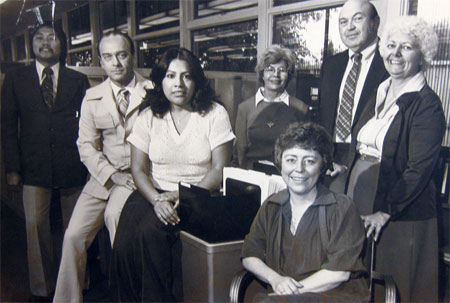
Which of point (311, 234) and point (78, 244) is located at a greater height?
point (311, 234)

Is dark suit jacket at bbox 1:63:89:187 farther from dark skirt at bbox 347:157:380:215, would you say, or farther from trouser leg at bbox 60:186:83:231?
dark skirt at bbox 347:157:380:215

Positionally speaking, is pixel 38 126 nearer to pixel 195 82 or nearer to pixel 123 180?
pixel 123 180

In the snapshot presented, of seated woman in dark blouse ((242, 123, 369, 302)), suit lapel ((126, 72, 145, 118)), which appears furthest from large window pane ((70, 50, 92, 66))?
seated woman in dark blouse ((242, 123, 369, 302))

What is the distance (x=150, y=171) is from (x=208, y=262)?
1.62ft

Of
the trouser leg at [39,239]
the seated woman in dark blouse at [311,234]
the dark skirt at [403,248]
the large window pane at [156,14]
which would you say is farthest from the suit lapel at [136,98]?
the dark skirt at [403,248]

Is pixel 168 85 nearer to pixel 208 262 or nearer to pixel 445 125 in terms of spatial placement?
pixel 208 262

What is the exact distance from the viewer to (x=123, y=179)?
170 centimetres

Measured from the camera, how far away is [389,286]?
1084 mm

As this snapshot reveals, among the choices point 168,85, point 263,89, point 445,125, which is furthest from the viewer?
Result: point 168,85

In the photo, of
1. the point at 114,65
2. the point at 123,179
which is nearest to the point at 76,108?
the point at 114,65

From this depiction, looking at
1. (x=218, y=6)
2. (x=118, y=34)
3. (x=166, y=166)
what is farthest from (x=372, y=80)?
(x=118, y=34)

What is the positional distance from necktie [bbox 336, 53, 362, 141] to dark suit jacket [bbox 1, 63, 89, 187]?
1199 mm

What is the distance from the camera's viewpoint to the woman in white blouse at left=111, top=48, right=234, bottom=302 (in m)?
1.46

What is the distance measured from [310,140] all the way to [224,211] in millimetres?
450
